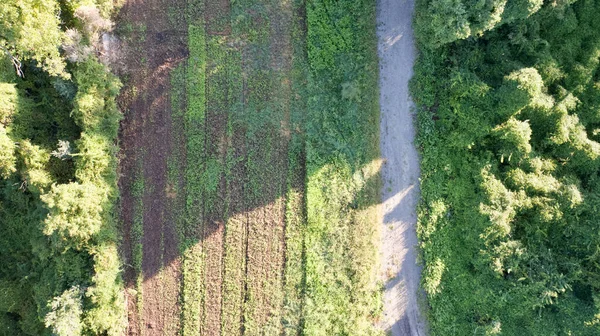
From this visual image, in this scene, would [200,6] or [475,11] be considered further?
[200,6]

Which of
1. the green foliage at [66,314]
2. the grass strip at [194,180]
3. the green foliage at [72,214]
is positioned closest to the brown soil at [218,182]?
the grass strip at [194,180]

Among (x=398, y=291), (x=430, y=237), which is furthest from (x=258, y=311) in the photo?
(x=430, y=237)

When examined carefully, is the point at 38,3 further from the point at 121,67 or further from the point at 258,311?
the point at 258,311

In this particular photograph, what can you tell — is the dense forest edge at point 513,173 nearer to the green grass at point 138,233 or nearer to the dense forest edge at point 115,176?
the dense forest edge at point 115,176

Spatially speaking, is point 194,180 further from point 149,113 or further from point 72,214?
point 72,214

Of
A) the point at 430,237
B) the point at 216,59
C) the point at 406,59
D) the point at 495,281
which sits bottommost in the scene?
the point at 495,281

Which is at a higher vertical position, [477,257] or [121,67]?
[121,67]

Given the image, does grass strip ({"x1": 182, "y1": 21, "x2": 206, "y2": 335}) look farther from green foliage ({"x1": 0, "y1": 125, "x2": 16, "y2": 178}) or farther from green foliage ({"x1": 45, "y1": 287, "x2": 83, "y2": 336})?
green foliage ({"x1": 0, "y1": 125, "x2": 16, "y2": 178})
